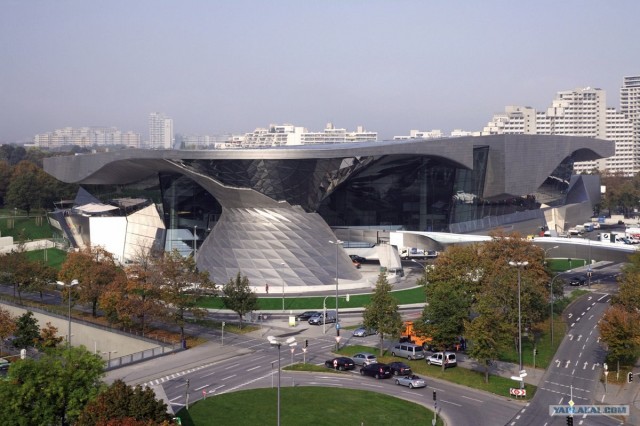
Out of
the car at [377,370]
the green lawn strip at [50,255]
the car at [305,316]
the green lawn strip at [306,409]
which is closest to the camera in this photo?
the green lawn strip at [306,409]

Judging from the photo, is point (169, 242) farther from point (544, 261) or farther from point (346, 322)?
point (544, 261)

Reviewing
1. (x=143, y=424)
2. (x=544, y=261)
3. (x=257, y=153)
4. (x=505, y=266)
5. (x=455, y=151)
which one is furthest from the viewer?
(x=455, y=151)

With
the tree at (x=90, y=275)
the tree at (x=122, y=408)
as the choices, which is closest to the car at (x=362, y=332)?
the tree at (x=90, y=275)

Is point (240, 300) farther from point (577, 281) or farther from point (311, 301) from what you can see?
point (577, 281)

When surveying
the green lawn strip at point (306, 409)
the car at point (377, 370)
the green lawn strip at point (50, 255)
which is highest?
the green lawn strip at point (50, 255)

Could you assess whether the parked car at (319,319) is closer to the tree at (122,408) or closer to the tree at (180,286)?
the tree at (180,286)

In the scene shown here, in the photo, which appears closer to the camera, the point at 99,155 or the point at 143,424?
the point at 143,424

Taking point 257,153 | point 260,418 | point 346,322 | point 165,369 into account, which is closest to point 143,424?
point 260,418

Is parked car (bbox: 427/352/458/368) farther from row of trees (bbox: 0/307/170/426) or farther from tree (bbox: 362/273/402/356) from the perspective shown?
row of trees (bbox: 0/307/170/426)
